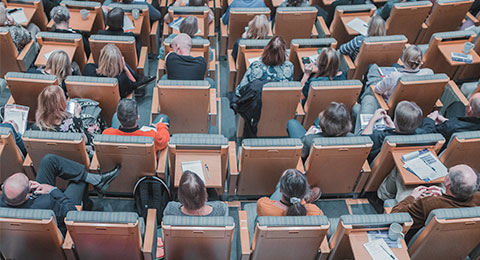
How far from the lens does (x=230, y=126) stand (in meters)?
4.80

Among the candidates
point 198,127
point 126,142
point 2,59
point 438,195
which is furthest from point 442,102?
point 2,59

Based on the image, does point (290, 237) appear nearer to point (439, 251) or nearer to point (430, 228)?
point (430, 228)

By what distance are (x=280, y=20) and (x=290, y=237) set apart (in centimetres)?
314

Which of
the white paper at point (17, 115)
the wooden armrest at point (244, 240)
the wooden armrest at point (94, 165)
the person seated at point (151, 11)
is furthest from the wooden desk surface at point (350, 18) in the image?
the white paper at point (17, 115)

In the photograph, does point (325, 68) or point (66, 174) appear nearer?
point (66, 174)

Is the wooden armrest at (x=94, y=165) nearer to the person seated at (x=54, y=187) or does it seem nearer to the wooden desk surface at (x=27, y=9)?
the person seated at (x=54, y=187)

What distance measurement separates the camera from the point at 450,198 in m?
3.05

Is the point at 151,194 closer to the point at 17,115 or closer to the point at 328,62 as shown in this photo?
the point at 17,115

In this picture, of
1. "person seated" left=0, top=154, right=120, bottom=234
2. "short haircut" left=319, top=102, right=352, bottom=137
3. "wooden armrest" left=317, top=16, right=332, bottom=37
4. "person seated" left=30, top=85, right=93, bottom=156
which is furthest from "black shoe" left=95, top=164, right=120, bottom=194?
"wooden armrest" left=317, top=16, right=332, bottom=37

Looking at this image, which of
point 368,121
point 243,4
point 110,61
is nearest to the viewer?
point 368,121

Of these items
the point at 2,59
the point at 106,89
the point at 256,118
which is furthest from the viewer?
the point at 2,59

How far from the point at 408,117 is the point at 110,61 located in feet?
9.18

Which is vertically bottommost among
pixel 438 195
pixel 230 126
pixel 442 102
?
pixel 230 126

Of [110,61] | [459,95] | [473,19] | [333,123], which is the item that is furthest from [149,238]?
[473,19]
